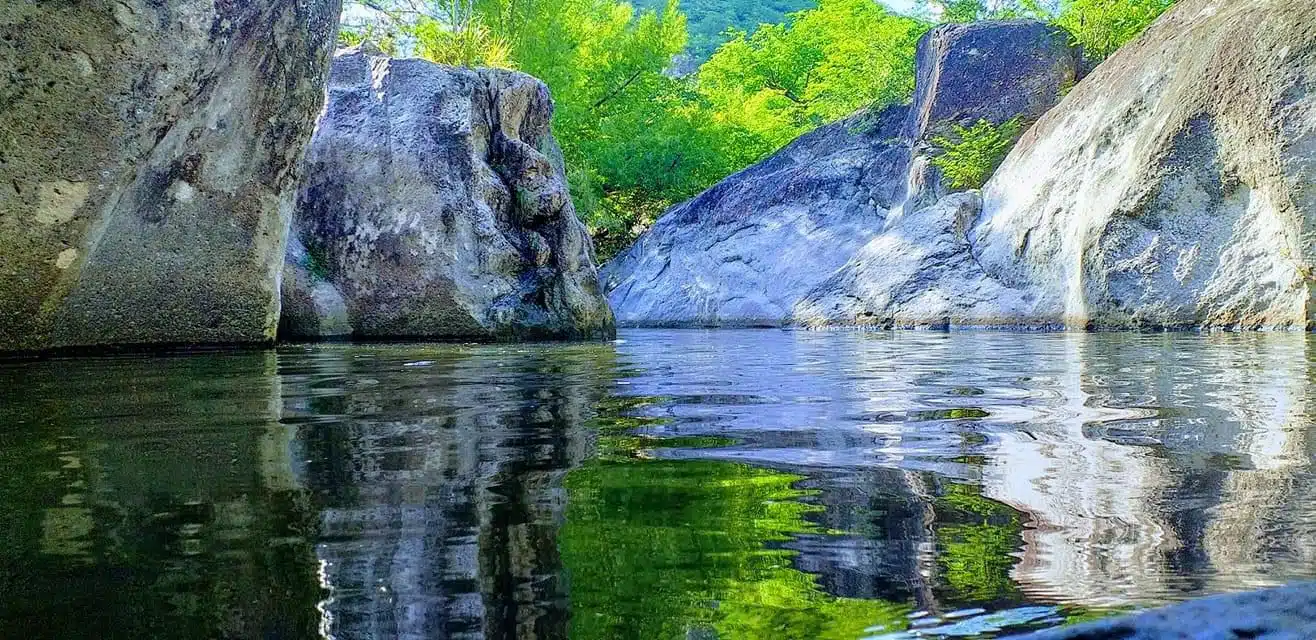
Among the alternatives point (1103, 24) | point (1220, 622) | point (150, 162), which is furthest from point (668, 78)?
point (1220, 622)

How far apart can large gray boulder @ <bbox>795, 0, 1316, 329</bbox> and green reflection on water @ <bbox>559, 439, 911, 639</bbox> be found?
8.68 meters

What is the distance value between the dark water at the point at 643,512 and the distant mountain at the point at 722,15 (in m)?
39.1

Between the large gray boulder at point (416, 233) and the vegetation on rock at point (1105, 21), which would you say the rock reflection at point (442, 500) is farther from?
the vegetation on rock at point (1105, 21)

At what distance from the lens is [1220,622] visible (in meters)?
0.65

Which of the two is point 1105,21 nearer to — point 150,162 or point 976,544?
point 150,162

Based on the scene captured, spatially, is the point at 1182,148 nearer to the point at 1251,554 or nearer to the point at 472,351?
the point at 472,351

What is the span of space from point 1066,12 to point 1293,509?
15.8 m

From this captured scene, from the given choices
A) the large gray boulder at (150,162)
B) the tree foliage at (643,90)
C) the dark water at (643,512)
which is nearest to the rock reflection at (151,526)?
the dark water at (643,512)

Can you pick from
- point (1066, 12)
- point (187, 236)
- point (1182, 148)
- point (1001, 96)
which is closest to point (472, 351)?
point (187, 236)

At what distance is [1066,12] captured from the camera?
15.1 m

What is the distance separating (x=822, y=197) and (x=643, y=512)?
15.2 m

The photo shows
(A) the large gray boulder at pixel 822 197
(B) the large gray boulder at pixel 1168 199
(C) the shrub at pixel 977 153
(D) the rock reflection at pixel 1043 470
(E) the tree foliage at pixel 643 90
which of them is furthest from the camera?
(E) the tree foliage at pixel 643 90

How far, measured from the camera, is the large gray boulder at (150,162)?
4211 mm

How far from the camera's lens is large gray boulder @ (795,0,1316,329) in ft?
27.4
